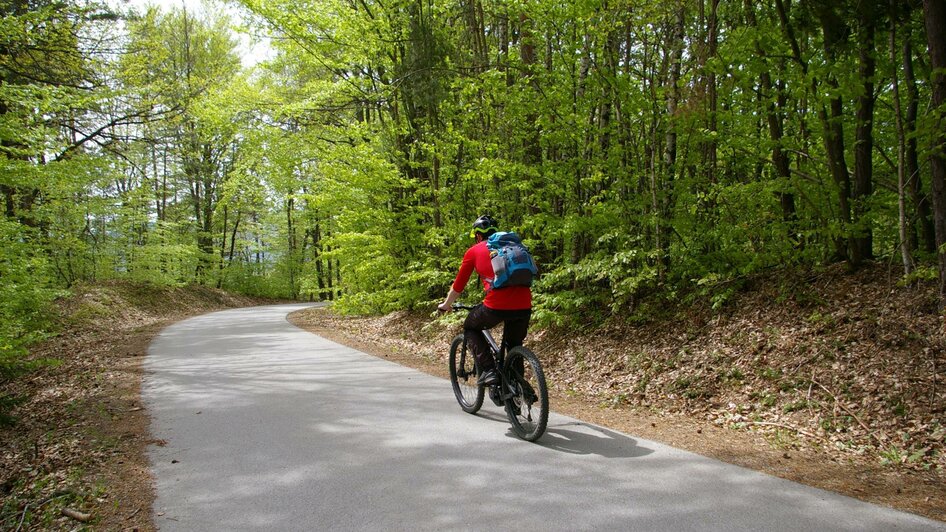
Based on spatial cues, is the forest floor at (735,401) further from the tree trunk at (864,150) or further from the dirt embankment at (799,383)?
the tree trunk at (864,150)

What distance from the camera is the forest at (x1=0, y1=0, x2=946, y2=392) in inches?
257

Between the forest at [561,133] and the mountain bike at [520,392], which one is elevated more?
the forest at [561,133]

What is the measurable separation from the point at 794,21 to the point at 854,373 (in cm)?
423

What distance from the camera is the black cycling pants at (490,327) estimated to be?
507cm

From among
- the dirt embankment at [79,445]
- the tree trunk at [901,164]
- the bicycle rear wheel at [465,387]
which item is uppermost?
the tree trunk at [901,164]

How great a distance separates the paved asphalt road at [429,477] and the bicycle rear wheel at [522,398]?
13 cm

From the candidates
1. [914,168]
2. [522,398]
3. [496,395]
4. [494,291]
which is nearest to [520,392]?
[522,398]

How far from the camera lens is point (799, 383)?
5.51 meters

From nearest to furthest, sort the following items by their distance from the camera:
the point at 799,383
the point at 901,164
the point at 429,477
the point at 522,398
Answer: the point at 429,477
the point at 522,398
the point at 799,383
the point at 901,164

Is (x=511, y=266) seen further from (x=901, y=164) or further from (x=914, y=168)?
(x=914, y=168)

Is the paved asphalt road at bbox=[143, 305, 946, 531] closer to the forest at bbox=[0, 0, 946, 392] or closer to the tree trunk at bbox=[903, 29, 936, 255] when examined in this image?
the forest at bbox=[0, 0, 946, 392]

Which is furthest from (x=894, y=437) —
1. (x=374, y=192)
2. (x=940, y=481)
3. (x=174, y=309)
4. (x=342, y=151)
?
(x=174, y=309)

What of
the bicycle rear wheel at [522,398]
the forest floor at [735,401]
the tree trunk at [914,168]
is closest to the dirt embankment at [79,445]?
the forest floor at [735,401]

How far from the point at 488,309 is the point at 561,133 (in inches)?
187
